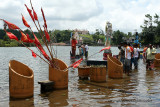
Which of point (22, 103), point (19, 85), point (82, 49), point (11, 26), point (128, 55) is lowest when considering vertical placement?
point (22, 103)

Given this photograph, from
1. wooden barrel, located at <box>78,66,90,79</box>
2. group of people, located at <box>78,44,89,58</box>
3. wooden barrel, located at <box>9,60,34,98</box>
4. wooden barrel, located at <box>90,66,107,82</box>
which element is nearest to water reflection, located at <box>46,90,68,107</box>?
wooden barrel, located at <box>9,60,34,98</box>

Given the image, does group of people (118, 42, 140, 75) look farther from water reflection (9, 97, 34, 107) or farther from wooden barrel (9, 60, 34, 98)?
water reflection (9, 97, 34, 107)

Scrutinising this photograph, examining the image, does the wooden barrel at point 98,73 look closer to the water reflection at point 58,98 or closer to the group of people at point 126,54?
the water reflection at point 58,98

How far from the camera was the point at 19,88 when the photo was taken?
6.80 meters

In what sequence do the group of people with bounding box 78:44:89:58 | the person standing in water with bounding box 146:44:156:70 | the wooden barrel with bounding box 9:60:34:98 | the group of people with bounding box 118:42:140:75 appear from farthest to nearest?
the group of people with bounding box 78:44:89:58 → the person standing in water with bounding box 146:44:156:70 → the group of people with bounding box 118:42:140:75 → the wooden barrel with bounding box 9:60:34:98

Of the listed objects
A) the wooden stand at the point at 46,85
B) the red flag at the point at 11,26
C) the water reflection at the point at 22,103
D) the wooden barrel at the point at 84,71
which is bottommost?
the water reflection at the point at 22,103

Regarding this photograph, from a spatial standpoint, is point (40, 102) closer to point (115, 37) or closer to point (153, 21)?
point (153, 21)

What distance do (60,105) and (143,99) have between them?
8.47 feet

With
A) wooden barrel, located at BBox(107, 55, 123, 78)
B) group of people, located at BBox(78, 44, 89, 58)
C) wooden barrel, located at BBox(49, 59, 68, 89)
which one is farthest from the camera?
group of people, located at BBox(78, 44, 89, 58)

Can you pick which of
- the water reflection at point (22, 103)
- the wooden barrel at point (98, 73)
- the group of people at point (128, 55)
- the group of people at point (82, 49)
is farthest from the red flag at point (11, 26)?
the group of people at point (82, 49)

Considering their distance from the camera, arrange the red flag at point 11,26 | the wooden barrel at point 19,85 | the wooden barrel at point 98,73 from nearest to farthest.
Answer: the wooden barrel at point 19,85, the red flag at point 11,26, the wooden barrel at point 98,73

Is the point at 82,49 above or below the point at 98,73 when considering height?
above

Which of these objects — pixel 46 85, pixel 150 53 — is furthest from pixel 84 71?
pixel 150 53

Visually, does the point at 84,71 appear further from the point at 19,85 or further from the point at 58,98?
the point at 19,85
